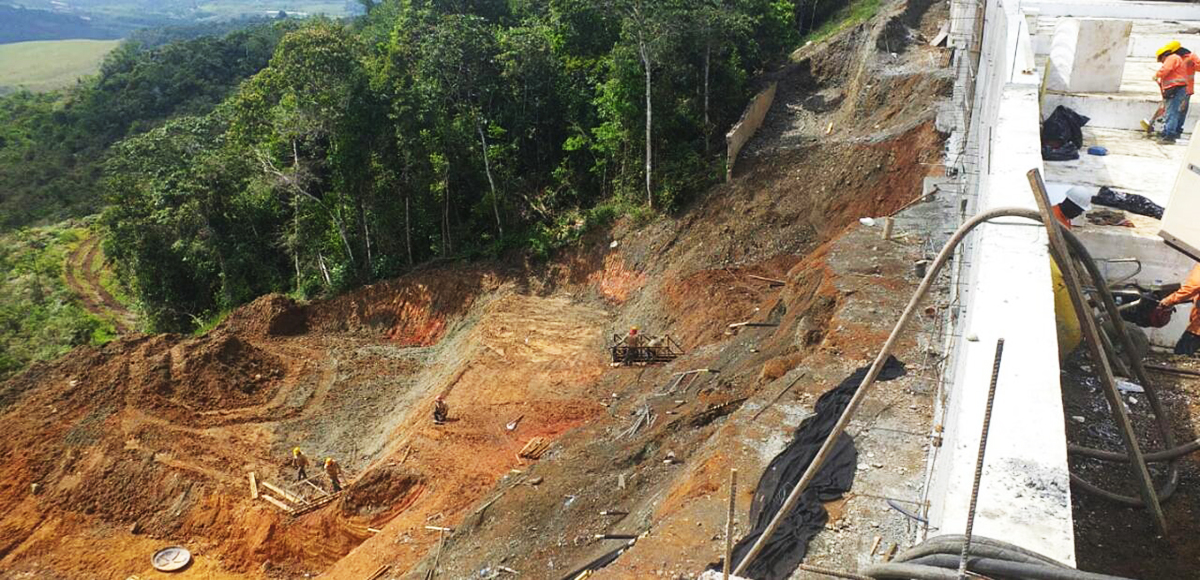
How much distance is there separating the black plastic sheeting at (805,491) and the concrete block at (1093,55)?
486 cm

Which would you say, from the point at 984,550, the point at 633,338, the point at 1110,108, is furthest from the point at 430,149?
the point at 984,550

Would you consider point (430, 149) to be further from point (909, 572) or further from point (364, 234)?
point (909, 572)

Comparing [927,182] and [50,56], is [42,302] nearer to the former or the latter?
[927,182]

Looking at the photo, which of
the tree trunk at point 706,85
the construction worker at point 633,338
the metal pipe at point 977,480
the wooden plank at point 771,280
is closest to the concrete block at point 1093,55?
the wooden plank at point 771,280

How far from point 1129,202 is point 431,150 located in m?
16.5

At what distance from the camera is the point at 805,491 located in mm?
7738

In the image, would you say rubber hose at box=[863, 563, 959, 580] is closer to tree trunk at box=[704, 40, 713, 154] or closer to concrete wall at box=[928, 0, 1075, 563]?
concrete wall at box=[928, 0, 1075, 563]

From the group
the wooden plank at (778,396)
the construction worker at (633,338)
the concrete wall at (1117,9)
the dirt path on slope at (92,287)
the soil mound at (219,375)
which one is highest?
the concrete wall at (1117,9)

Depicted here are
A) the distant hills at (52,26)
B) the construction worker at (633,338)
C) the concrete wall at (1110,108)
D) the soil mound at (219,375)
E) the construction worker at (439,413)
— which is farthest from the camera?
the distant hills at (52,26)

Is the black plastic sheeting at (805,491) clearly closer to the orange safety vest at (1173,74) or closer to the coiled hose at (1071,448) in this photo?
the coiled hose at (1071,448)

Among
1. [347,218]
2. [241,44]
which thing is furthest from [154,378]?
[241,44]

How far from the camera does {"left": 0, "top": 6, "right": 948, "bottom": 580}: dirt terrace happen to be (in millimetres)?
11102

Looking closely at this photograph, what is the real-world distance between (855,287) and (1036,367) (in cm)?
799

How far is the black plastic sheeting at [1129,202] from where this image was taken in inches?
309
